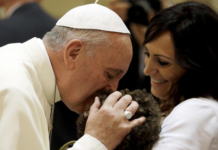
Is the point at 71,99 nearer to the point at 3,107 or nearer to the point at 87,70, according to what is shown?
the point at 87,70

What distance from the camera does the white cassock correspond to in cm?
186

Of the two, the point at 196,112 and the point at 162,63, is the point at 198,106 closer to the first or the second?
the point at 196,112

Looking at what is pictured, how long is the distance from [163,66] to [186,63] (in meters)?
0.20

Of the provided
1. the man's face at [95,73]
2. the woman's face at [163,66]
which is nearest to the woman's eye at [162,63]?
the woman's face at [163,66]

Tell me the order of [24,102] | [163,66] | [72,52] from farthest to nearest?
[163,66] < [72,52] < [24,102]

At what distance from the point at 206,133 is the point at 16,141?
1129 millimetres

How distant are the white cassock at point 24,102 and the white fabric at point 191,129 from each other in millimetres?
423

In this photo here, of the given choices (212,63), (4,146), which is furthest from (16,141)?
(212,63)

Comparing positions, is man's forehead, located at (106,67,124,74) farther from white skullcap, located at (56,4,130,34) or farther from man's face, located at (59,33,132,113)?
white skullcap, located at (56,4,130,34)

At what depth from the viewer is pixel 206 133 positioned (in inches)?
81.2

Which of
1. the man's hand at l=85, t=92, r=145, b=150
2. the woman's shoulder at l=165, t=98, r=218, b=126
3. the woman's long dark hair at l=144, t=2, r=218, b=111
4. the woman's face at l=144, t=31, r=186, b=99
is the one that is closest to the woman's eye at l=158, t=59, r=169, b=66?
the woman's face at l=144, t=31, r=186, b=99

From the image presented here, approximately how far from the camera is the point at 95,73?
233 cm

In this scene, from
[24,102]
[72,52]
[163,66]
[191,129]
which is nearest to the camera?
[24,102]

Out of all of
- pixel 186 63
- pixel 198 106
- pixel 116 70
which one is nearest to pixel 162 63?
pixel 186 63
